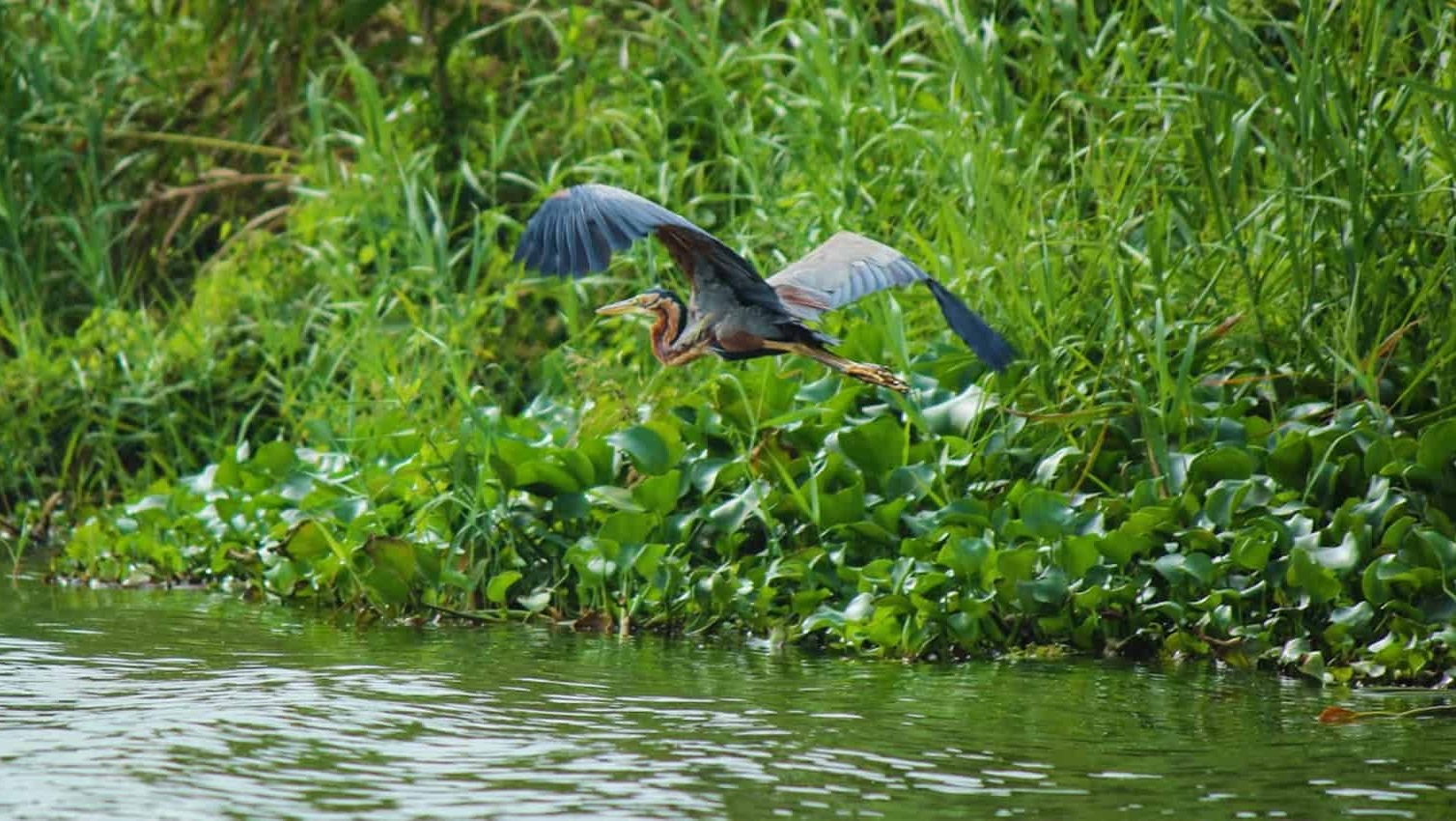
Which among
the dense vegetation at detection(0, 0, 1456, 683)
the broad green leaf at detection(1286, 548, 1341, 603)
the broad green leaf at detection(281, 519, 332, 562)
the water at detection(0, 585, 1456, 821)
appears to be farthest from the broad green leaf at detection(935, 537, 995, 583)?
the broad green leaf at detection(281, 519, 332, 562)

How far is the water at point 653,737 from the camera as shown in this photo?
2691 millimetres

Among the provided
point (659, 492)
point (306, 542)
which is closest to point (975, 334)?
point (659, 492)

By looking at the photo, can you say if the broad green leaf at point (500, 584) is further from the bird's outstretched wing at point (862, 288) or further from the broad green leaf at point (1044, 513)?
the broad green leaf at point (1044, 513)

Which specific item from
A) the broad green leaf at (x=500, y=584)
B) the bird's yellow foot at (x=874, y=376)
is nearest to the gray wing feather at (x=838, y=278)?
the bird's yellow foot at (x=874, y=376)

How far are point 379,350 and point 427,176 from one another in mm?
1244

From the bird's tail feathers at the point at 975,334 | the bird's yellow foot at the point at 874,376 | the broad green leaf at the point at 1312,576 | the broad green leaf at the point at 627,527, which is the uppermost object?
the bird's tail feathers at the point at 975,334

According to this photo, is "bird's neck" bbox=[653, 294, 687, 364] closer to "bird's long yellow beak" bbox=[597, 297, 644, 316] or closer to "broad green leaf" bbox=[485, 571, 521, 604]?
"bird's long yellow beak" bbox=[597, 297, 644, 316]

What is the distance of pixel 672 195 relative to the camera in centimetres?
Answer: 625

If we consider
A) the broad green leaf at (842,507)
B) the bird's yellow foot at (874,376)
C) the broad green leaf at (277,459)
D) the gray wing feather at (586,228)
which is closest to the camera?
the gray wing feather at (586,228)

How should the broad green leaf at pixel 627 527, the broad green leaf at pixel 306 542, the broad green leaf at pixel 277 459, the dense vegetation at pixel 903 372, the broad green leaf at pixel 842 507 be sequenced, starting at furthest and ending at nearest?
the broad green leaf at pixel 277 459 < the broad green leaf at pixel 306 542 < the broad green leaf at pixel 627 527 < the broad green leaf at pixel 842 507 < the dense vegetation at pixel 903 372

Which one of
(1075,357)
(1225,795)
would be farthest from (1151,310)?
(1225,795)

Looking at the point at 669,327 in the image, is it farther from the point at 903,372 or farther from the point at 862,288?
the point at 903,372

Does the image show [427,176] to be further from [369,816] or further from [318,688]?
[369,816]

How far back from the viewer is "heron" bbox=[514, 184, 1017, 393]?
3.80 meters
